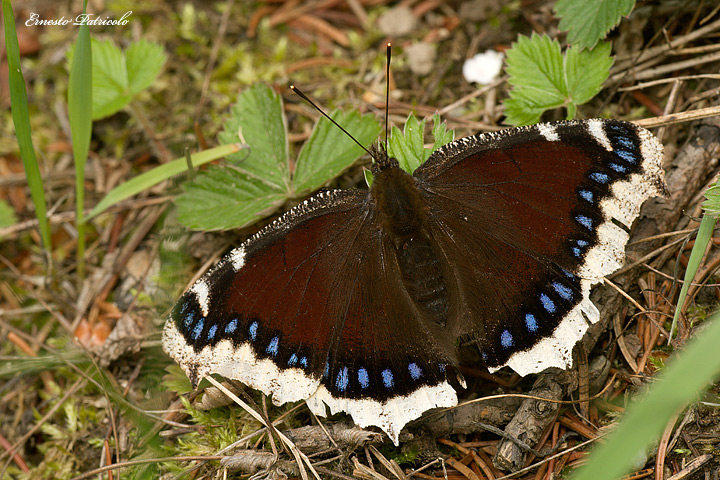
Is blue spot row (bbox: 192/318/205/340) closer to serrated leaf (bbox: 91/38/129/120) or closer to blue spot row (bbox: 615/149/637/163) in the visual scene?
blue spot row (bbox: 615/149/637/163)

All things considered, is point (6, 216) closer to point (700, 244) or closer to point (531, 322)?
point (531, 322)

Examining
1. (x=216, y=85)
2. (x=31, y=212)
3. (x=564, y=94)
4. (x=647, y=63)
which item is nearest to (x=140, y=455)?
(x=31, y=212)

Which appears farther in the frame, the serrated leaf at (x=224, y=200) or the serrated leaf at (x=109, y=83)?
the serrated leaf at (x=109, y=83)

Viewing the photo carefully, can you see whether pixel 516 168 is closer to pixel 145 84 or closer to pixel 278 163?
pixel 278 163

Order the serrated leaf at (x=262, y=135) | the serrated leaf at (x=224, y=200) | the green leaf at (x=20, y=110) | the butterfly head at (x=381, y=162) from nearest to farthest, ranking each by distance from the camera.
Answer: the butterfly head at (x=381, y=162) < the green leaf at (x=20, y=110) < the serrated leaf at (x=224, y=200) < the serrated leaf at (x=262, y=135)

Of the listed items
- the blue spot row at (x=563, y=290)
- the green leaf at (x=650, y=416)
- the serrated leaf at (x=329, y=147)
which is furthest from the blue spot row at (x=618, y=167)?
the serrated leaf at (x=329, y=147)

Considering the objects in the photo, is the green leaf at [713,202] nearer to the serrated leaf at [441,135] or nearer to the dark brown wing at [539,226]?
the dark brown wing at [539,226]

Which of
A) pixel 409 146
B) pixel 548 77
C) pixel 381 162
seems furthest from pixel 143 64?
pixel 548 77
